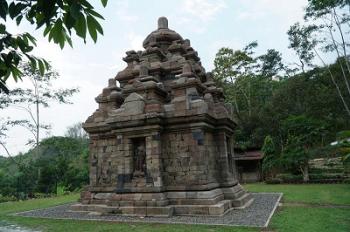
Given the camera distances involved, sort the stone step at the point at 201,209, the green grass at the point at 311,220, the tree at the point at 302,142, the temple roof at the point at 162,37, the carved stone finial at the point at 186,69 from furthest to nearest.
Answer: the tree at the point at 302,142 < the temple roof at the point at 162,37 < the carved stone finial at the point at 186,69 < the stone step at the point at 201,209 < the green grass at the point at 311,220

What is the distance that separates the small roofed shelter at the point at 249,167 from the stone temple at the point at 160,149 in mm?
14502

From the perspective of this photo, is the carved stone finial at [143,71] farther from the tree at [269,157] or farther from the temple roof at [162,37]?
the tree at [269,157]

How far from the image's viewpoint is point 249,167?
27.5 m

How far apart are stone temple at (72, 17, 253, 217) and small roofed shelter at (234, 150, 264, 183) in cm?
1450

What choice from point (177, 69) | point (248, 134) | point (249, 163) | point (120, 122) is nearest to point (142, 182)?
point (120, 122)

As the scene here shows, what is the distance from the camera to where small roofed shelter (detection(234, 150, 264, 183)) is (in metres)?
26.6

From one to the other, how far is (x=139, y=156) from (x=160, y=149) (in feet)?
2.92

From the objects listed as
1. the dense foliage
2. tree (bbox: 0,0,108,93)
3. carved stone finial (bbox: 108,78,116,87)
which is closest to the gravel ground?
carved stone finial (bbox: 108,78,116,87)

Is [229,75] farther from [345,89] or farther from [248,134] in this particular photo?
[345,89]

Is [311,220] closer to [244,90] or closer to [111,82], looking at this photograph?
[111,82]

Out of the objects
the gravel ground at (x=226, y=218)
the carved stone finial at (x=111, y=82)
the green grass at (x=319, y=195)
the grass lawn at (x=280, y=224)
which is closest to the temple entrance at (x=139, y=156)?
the gravel ground at (x=226, y=218)

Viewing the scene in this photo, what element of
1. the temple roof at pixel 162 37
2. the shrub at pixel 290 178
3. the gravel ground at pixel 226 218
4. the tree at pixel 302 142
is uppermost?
the temple roof at pixel 162 37

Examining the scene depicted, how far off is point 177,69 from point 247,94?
86.9 feet

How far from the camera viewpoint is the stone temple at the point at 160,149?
10.3m
